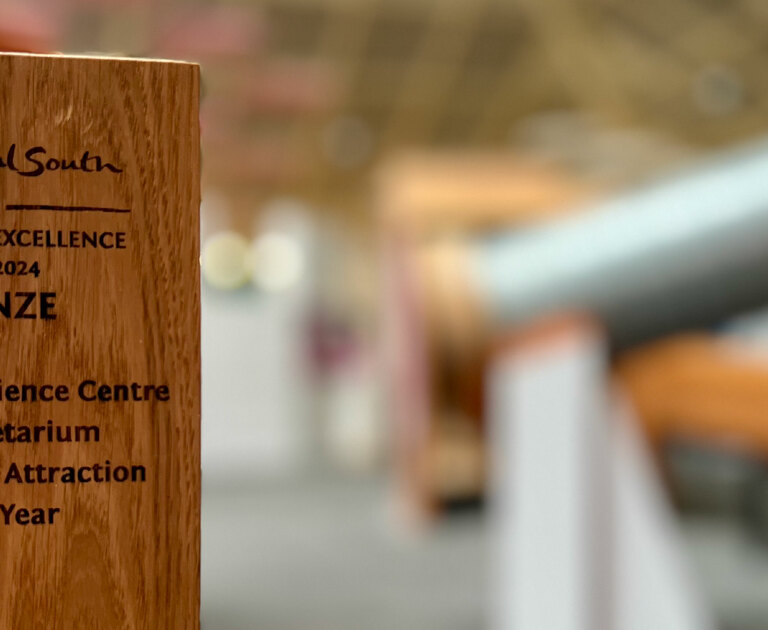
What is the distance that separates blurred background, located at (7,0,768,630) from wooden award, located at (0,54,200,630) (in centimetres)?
4

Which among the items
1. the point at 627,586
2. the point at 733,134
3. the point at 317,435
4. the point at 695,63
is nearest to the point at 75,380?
the point at 627,586

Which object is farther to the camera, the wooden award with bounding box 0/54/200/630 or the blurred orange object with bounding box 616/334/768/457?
the blurred orange object with bounding box 616/334/768/457

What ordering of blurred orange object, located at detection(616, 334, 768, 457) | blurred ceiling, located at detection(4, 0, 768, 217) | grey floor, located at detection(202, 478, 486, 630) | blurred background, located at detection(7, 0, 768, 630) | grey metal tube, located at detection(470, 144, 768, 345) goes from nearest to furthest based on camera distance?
grey metal tube, located at detection(470, 144, 768, 345) → blurred background, located at detection(7, 0, 768, 630) → blurred orange object, located at detection(616, 334, 768, 457) → grey floor, located at detection(202, 478, 486, 630) → blurred ceiling, located at detection(4, 0, 768, 217)

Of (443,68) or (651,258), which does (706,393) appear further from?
(443,68)

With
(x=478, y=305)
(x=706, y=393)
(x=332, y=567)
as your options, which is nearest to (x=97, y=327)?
(x=478, y=305)

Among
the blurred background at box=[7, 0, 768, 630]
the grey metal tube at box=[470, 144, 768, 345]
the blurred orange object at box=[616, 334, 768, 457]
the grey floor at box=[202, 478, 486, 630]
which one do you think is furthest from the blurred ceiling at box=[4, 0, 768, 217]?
the grey metal tube at box=[470, 144, 768, 345]

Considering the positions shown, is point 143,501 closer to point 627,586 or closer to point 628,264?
point 628,264

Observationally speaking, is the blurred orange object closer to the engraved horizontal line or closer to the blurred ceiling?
the blurred ceiling

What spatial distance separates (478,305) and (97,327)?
58 centimetres

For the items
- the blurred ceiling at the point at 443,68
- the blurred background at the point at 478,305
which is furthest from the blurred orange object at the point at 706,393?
the blurred ceiling at the point at 443,68

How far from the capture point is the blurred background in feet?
2.91

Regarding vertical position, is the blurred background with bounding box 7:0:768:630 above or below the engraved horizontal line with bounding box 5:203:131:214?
above

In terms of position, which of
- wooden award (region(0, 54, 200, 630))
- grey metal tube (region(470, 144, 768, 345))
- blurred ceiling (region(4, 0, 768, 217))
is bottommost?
wooden award (region(0, 54, 200, 630))

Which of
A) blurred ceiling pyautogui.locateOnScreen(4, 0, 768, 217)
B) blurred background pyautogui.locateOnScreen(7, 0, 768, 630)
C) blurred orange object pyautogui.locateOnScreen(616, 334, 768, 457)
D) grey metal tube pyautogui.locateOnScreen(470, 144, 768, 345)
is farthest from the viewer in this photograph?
blurred ceiling pyautogui.locateOnScreen(4, 0, 768, 217)
